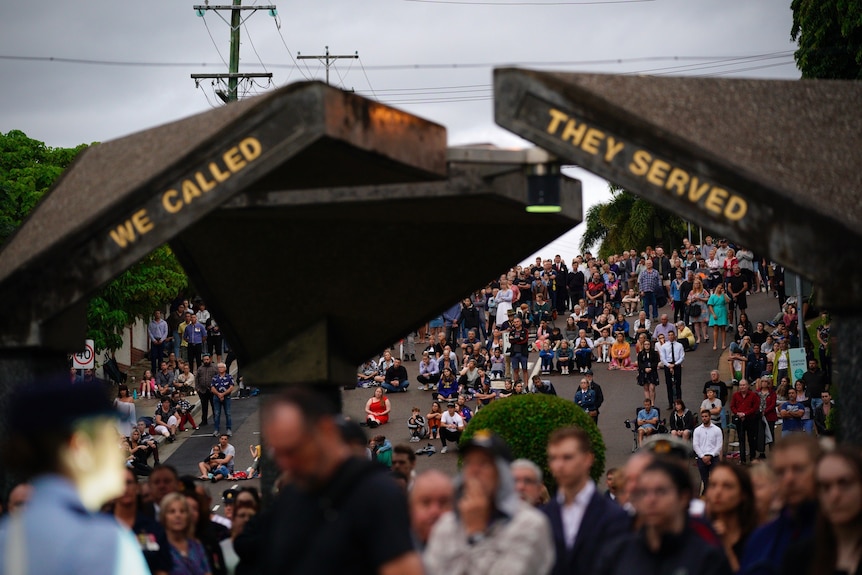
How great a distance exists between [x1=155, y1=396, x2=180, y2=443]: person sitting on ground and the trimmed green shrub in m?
15.7

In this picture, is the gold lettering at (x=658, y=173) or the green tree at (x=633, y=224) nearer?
the gold lettering at (x=658, y=173)

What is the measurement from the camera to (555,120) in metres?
9.80

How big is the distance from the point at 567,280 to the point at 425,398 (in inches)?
332

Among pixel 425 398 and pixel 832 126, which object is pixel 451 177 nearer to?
pixel 832 126

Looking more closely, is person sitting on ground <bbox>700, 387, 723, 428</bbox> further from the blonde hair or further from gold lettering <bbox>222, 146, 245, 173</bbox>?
the blonde hair

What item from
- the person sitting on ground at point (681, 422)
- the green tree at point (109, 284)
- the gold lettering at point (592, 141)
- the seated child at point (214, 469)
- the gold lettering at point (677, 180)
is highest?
the green tree at point (109, 284)

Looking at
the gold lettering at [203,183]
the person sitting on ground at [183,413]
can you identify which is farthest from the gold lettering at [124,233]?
the person sitting on ground at [183,413]

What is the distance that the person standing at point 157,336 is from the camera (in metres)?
38.4

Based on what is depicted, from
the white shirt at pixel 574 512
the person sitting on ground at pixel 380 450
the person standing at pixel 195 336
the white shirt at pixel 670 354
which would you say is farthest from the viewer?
the person standing at pixel 195 336

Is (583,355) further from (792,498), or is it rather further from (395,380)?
(792,498)

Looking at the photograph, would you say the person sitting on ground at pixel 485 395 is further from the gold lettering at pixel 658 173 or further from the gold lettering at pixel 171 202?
the gold lettering at pixel 658 173

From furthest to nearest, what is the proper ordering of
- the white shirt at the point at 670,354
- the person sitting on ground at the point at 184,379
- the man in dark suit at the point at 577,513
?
the person sitting on ground at the point at 184,379 → the white shirt at the point at 670,354 → the man in dark suit at the point at 577,513

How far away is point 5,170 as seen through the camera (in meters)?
51.5

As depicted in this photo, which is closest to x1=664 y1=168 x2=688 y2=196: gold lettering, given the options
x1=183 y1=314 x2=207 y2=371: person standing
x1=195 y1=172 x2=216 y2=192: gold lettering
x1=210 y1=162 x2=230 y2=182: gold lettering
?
x1=210 y1=162 x2=230 y2=182: gold lettering
